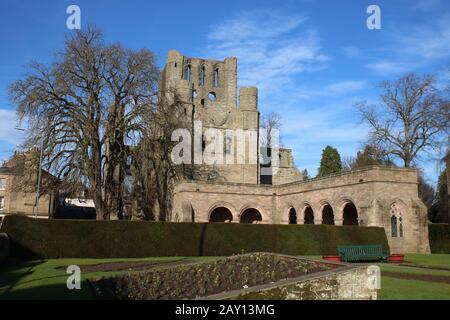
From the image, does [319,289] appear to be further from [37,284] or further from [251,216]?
[251,216]

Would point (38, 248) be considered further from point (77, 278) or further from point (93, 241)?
point (77, 278)

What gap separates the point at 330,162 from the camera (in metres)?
53.6

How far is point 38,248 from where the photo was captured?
61.6 ft

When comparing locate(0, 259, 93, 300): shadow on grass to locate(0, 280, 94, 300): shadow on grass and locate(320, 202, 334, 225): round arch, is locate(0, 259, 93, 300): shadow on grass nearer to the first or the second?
locate(0, 280, 94, 300): shadow on grass

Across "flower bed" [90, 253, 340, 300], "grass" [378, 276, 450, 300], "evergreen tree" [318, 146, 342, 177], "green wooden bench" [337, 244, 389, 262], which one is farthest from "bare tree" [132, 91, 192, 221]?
"evergreen tree" [318, 146, 342, 177]

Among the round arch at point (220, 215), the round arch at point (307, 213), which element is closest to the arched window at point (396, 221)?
the round arch at point (307, 213)

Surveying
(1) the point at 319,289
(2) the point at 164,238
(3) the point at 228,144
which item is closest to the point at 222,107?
(3) the point at 228,144

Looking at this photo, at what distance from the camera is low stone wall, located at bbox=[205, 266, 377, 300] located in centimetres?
748

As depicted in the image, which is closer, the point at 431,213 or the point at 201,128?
the point at 201,128

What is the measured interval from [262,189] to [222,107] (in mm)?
15688

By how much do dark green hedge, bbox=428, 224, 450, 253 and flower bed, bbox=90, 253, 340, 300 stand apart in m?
20.5
